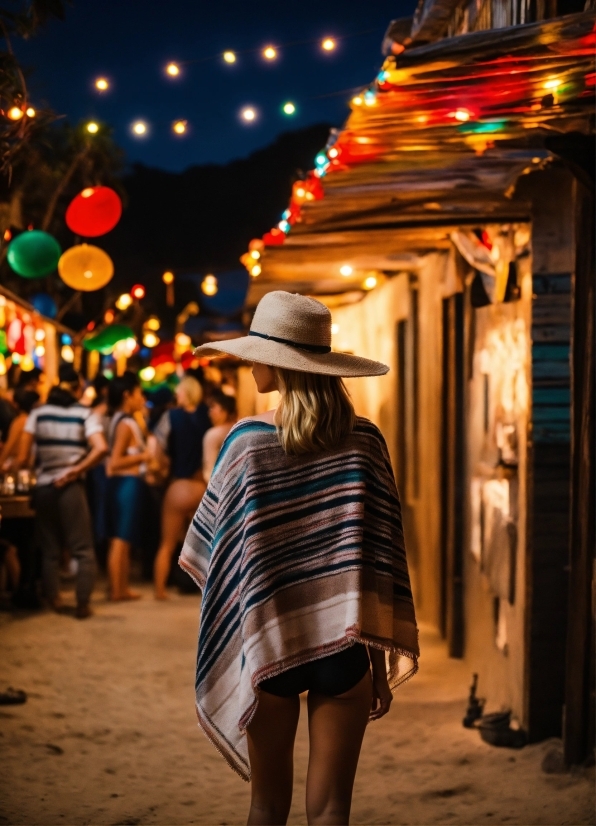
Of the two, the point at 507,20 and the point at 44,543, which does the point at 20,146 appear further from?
the point at 44,543

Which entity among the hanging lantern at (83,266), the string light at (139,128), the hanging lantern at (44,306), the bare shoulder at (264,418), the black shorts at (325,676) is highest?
the string light at (139,128)

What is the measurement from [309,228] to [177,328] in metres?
37.2

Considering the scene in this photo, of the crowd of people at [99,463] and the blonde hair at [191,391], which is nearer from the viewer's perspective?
the crowd of people at [99,463]

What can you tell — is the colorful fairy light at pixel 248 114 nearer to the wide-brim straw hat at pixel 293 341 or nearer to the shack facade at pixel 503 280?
the shack facade at pixel 503 280

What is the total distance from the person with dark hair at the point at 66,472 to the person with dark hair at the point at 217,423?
1.04 meters

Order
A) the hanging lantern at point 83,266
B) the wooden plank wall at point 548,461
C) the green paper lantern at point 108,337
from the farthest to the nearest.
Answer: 1. the green paper lantern at point 108,337
2. the hanging lantern at point 83,266
3. the wooden plank wall at point 548,461

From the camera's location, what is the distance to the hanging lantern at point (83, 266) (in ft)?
34.5

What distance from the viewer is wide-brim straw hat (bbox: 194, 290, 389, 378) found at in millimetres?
3346

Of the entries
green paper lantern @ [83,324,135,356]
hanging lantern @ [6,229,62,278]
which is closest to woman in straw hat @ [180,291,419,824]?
hanging lantern @ [6,229,62,278]

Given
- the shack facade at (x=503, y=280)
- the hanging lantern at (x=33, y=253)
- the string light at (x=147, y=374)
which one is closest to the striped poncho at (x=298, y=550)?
the shack facade at (x=503, y=280)

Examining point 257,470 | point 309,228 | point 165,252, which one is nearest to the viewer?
point 257,470

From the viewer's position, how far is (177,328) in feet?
145

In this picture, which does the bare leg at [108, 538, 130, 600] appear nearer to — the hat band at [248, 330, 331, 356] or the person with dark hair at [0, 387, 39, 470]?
the person with dark hair at [0, 387, 39, 470]

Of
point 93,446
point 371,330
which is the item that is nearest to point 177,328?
point 371,330
